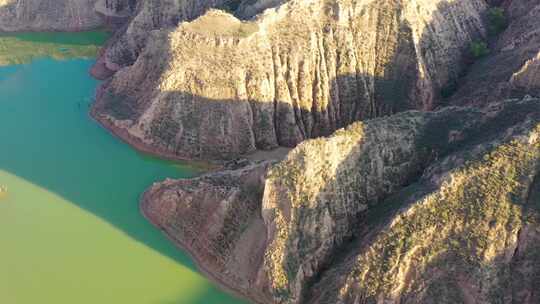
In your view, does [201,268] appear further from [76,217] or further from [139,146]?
[139,146]

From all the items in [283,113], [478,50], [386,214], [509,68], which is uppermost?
[509,68]

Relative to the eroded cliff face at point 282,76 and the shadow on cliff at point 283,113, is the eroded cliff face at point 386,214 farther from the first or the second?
the eroded cliff face at point 282,76

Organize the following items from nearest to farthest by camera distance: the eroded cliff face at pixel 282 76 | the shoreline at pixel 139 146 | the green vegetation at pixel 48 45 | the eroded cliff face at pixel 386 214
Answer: the eroded cliff face at pixel 386 214 < the shoreline at pixel 139 146 < the eroded cliff face at pixel 282 76 < the green vegetation at pixel 48 45

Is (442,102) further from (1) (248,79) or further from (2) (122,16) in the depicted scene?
(2) (122,16)

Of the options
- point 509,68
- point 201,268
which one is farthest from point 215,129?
point 509,68

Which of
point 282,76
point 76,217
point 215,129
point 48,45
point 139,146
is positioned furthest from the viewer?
point 48,45

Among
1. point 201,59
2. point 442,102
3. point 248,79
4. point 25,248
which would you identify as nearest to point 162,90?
point 201,59

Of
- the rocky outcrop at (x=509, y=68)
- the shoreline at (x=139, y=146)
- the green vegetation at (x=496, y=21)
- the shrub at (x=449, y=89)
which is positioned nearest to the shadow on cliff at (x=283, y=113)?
the shoreline at (x=139, y=146)
